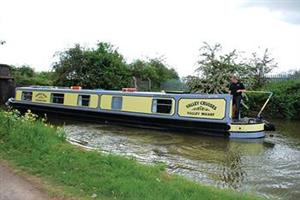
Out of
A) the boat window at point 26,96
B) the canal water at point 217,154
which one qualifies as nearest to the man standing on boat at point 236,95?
the canal water at point 217,154

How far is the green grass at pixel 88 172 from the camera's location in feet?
20.9

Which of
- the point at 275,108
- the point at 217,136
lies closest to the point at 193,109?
the point at 217,136

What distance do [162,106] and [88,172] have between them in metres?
10.8

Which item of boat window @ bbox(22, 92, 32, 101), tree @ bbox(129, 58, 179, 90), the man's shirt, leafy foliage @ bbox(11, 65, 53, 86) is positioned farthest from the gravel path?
tree @ bbox(129, 58, 179, 90)

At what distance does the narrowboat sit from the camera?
16.1 meters

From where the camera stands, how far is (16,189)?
619 cm

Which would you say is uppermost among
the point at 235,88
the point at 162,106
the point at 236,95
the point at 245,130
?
the point at 235,88

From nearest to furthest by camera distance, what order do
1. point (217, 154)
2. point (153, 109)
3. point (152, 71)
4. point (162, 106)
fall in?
point (217, 154) → point (162, 106) → point (153, 109) → point (152, 71)

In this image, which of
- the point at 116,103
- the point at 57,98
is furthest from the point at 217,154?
the point at 57,98

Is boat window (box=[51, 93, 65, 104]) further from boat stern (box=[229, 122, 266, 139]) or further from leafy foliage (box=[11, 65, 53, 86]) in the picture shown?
boat stern (box=[229, 122, 266, 139])

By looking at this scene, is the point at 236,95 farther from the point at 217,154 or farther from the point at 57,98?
the point at 57,98

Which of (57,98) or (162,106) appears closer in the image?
(162,106)

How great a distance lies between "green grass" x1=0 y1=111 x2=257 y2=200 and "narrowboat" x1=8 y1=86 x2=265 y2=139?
305 inches

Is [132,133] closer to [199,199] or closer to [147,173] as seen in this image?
[147,173]
